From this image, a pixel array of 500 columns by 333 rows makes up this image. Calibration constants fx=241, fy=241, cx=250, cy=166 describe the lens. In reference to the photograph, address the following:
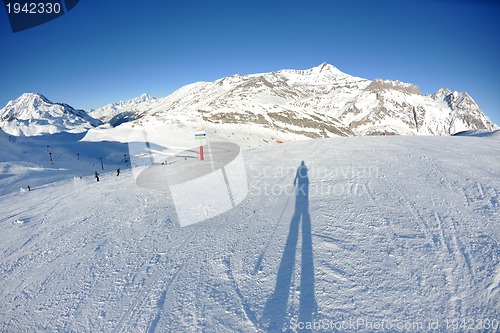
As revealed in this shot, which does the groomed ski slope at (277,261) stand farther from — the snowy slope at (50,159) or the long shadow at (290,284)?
the snowy slope at (50,159)

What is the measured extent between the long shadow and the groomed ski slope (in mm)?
24

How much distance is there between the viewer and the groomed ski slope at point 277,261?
419cm

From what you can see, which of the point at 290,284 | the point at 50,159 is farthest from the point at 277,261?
A: the point at 50,159

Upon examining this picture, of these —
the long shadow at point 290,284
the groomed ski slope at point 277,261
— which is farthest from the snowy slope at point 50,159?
the long shadow at point 290,284

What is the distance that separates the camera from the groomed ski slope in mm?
4188

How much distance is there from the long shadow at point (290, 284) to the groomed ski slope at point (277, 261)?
2 cm

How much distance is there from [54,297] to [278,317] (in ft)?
15.6

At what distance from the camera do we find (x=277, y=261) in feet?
18.1

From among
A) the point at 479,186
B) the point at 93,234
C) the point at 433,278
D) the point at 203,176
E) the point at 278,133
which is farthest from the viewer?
the point at 278,133

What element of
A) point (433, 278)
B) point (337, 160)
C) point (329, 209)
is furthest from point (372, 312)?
point (337, 160)

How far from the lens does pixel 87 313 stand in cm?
464

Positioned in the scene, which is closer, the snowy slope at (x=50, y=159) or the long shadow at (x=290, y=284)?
the long shadow at (x=290, y=284)

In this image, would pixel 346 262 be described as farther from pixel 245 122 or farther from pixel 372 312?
pixel 245 122

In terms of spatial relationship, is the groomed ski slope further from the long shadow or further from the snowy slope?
the snowy slope
